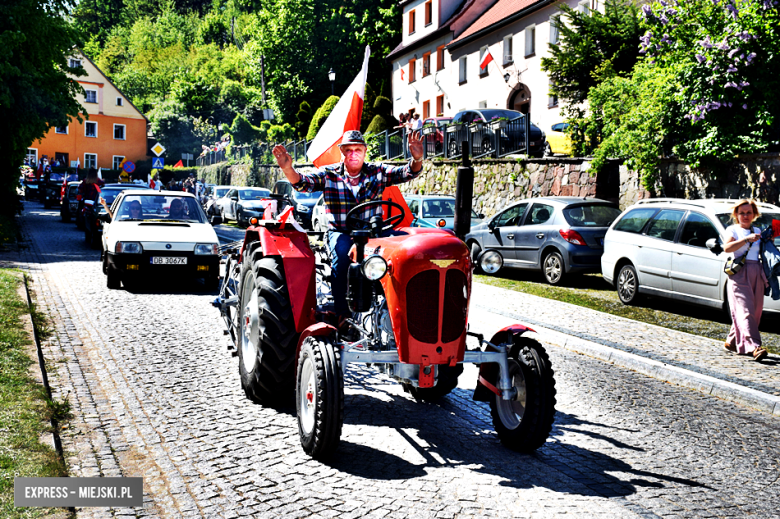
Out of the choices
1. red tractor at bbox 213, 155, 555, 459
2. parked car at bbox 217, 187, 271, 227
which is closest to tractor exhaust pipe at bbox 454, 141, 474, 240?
red tractor at bbox 213, 155, 555, 459

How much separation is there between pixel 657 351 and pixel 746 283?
1305mm

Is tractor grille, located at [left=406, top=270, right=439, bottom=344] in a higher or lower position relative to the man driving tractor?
lower

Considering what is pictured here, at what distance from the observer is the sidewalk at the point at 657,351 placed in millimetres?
7453

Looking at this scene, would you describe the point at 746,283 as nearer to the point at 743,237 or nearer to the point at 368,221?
the point at 743,237

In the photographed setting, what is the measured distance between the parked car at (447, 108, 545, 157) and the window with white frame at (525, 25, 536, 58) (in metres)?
9.66

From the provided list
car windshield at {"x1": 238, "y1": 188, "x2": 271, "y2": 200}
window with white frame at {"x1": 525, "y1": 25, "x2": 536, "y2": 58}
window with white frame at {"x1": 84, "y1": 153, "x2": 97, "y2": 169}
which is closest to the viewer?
car windshield at {"x1": 238, "y1": 188, "x2": 271, "y2": 200}

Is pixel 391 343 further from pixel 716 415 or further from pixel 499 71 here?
pixel 499 71

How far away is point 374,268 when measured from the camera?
16.3ft

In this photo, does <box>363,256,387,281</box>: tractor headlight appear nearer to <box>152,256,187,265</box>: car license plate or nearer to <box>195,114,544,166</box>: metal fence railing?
<box>152,256,187,265</box>: car license plate

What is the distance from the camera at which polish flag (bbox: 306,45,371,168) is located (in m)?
7.60

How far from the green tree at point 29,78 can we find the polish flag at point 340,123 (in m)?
18.7

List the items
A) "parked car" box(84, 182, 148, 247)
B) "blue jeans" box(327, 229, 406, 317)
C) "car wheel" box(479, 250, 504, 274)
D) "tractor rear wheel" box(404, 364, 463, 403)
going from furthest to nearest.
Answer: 1. "parked car" box(84, 182, 148, 247)
2. "tractor rear wheel" box(404, 364, 463, 403)
3. "blue jeans" box(327, 229, 406, 317)
4. "car wheel" box(479, 250, 504, 274)

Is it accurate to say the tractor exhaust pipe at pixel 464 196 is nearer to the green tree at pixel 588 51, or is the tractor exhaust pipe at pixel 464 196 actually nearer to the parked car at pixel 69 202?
the green tree at pixel 588 51

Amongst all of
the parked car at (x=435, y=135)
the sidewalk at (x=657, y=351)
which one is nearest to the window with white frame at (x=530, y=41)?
the parked car at (x=435, y=135)
